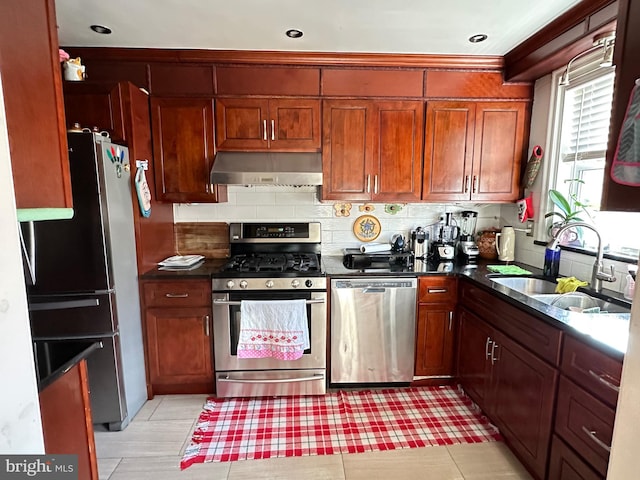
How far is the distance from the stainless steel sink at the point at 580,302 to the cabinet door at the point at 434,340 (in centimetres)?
64

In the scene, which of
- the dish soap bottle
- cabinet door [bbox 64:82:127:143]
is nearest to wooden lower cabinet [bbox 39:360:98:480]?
cabinet door [bbox 64:82:127:143]

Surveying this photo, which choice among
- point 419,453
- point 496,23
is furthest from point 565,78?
point 419,453

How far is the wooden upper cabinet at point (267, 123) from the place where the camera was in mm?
2467

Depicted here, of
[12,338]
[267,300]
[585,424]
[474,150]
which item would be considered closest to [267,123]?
[267,300]

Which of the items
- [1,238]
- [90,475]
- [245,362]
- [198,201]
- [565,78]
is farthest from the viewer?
[198,201]

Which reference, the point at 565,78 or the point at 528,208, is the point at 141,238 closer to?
the point at 528,208

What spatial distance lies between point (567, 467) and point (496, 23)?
2.32 m

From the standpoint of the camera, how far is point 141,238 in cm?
230

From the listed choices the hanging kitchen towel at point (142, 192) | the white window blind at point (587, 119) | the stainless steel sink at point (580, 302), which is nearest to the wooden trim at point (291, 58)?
the white window blind at point (587, 119)

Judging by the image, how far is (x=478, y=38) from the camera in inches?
85.6

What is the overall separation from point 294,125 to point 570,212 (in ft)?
6.43

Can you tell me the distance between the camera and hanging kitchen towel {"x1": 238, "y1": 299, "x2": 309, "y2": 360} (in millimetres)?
2291

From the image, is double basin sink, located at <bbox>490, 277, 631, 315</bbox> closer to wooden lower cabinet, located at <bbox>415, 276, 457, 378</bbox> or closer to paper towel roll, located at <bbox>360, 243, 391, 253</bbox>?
wooden lower cabinet, located at <bbox>415, 276, 457, 378</bbox>

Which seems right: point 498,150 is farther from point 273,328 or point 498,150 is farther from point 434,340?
point 273,328
